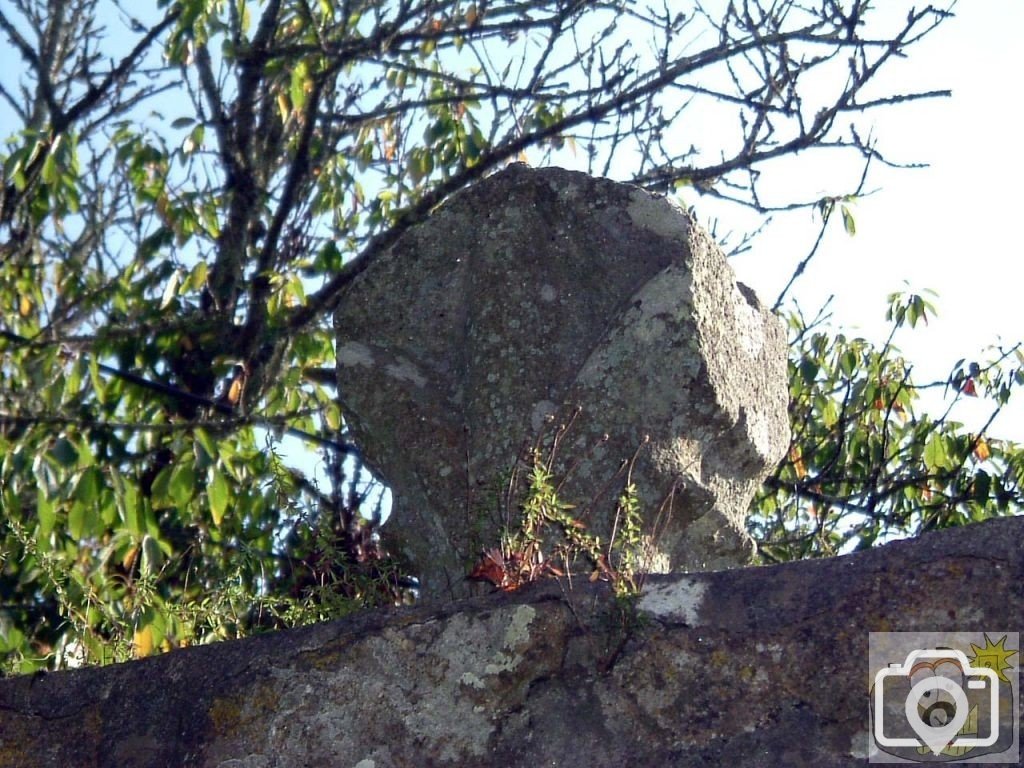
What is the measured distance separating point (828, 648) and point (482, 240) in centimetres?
117

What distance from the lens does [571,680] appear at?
193cm

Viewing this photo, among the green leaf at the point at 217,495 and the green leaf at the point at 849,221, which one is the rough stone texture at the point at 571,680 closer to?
the green leaf at the point at 217,495

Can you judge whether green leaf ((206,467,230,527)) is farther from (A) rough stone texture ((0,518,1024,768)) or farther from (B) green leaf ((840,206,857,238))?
(B) green leaf ((840,206,857,238))

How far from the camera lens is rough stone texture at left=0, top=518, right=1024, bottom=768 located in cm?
180

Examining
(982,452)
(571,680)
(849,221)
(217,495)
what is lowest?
(571,680)

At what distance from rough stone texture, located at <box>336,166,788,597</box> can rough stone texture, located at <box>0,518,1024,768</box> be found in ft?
1.32

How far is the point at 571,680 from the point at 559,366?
76 centimetres

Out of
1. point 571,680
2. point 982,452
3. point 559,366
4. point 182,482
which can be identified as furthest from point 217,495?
point 982,452

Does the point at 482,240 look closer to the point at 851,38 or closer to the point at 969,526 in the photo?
the point at 969,526

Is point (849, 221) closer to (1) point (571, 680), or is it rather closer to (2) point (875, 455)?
(2) point (875, 455)

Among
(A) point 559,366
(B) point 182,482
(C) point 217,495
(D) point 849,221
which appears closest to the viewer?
(A) point 559,366

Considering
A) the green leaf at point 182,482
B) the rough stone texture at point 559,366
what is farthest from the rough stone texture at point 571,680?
the green leaf at point 182,482

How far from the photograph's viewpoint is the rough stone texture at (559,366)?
2.45 metres

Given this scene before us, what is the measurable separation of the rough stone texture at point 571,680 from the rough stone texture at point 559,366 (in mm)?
402
